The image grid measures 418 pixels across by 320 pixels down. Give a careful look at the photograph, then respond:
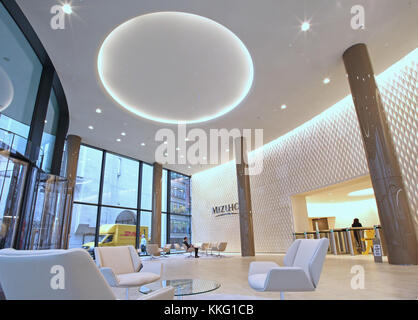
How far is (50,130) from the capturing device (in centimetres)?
738

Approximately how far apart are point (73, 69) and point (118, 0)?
105 inches

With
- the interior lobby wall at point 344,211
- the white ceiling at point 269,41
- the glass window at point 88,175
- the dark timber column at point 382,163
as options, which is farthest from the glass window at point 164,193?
the dark timber column at point 382,163

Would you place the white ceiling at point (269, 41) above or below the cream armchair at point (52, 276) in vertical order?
above

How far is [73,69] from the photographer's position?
6605mm

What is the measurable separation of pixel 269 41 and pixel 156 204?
34.3ft

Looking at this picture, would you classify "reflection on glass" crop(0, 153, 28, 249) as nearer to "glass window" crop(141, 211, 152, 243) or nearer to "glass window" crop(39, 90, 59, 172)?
"glass window" crop(39, 90, 59, 172)

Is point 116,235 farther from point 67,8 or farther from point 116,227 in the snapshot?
point 67,8

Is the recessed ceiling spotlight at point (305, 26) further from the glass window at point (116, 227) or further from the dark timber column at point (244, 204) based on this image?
the glass window at point (116, 227)

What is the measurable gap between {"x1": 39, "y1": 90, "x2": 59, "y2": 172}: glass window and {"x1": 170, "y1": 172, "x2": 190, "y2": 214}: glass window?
9.21 metres

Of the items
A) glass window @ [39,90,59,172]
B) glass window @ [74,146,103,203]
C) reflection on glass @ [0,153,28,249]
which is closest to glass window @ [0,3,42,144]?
reflection on glass @ [0,153,28,249]

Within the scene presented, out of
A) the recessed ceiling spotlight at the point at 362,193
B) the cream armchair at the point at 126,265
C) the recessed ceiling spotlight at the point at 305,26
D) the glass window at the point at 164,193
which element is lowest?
the cream armchair at the point at 126,265

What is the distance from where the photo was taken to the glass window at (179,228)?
1541cm

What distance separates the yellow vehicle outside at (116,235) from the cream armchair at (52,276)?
429 inches
